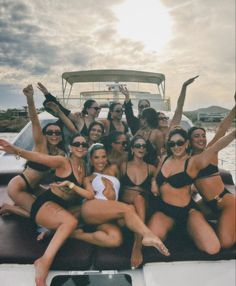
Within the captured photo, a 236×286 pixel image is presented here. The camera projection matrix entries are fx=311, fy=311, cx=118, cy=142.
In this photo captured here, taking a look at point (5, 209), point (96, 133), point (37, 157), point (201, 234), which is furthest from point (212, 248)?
point (96, 133)

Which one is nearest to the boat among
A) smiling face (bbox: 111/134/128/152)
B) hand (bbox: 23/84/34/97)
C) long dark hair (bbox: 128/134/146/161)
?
long dark hair (bbox: 128/134/146/161)

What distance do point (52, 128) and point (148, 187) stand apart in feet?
3.60

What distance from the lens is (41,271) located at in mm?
1864

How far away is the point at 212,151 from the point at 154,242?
0.82m

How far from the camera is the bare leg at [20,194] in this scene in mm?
2891

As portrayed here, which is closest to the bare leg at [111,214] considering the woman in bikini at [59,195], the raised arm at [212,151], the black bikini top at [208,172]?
the woman in bikini at [59,195]

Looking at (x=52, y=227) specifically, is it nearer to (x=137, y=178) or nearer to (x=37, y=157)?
(x=37, y=157)

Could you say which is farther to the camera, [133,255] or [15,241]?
[15,241]

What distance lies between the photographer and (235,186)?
3.61 metres

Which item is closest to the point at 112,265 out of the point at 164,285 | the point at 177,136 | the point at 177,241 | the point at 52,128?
the point at 164,285

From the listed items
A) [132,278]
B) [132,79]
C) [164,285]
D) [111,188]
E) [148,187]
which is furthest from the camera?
[132,79]

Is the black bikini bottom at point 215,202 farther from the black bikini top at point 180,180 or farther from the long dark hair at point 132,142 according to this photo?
the long dark hair at point 132,142

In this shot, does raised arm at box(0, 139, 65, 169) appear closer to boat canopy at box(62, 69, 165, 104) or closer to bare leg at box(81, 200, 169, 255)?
bare leg at box(81, 200, 169, 255)

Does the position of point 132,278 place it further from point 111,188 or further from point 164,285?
point 111,188
